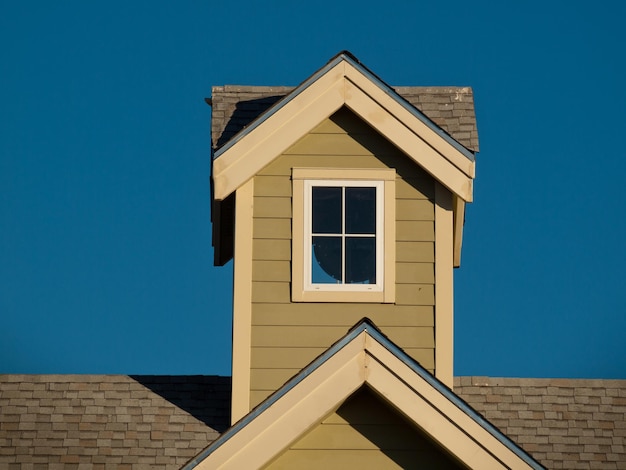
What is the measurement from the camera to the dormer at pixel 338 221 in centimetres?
1277

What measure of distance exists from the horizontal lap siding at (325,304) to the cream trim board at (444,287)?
0.19ft

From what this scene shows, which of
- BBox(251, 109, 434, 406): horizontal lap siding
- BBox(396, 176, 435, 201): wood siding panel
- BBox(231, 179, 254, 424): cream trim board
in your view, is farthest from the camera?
BBox(396, 176, 435, 201): wood siding panel

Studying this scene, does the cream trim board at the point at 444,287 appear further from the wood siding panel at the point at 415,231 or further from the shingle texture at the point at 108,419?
the shingle texture at the point at 108,419

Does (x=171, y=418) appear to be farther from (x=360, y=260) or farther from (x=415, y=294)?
(x=415, y=294)

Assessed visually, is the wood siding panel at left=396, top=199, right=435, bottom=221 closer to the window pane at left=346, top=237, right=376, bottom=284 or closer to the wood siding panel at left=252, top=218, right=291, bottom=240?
the window pane at left=346, top=237, right=376, bottom=284

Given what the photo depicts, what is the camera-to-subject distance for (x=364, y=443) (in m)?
11.2

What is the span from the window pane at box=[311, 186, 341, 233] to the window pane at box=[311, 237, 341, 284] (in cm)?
14

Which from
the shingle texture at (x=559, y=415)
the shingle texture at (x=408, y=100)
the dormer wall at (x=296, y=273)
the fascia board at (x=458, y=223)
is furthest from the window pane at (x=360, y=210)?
the shingle texture at (x=559, y=415)

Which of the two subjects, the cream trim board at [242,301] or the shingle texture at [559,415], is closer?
the cream trim board at [242,301]

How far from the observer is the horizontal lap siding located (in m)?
12.7

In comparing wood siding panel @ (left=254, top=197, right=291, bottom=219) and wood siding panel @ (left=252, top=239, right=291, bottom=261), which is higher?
wood siding panel @ (left=254, top=197, right=291, bottom=219)

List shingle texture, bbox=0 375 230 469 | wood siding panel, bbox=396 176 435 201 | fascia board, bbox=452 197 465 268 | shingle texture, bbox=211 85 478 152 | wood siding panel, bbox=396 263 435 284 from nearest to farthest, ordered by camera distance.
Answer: wood siding panel, bbox=396 263 435 284
wood siding panel, bbox=396 176 435 201
shingle texture, bbox=0 375 230 469
fascia board, bbox=452 197 465 268
shingle texture, bbox=211 85 478 152

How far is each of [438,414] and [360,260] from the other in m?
2.63

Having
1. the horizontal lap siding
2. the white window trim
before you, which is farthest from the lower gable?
the white window trim
